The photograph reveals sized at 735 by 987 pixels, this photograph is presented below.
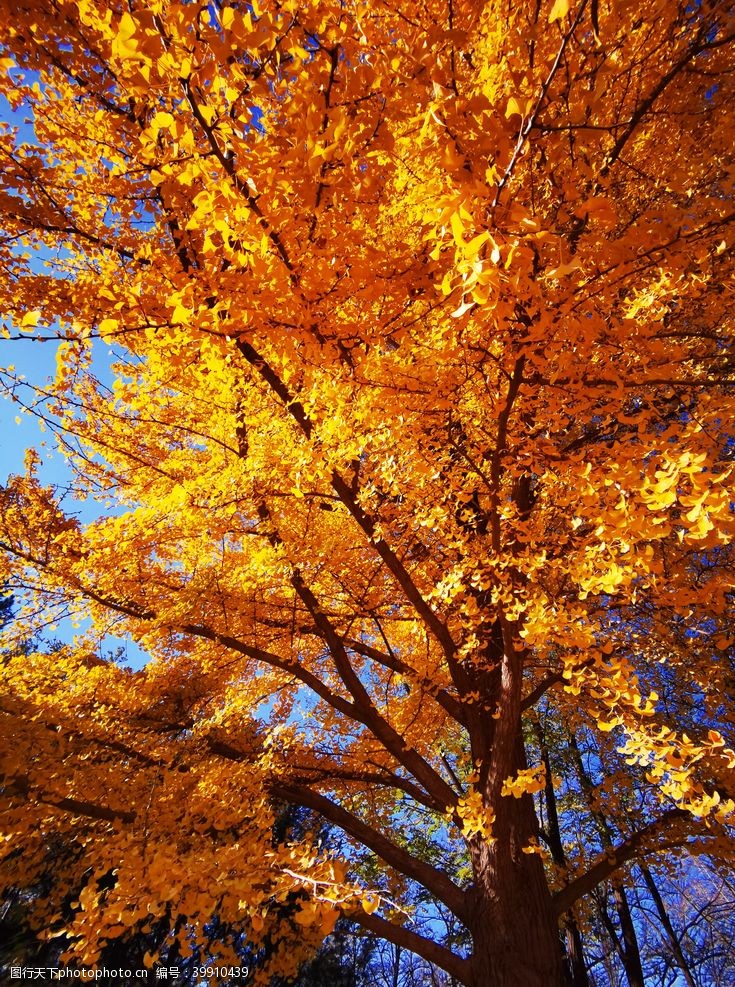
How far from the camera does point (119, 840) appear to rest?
→ 3.16 m

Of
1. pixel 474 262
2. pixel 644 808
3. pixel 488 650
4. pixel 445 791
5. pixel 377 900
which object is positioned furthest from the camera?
pixel 644 808

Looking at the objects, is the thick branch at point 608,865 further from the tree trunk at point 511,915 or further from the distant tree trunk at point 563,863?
the distant tree trunk at point 563,863

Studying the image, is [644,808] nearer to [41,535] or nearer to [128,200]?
[41,535]

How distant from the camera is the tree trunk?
3100 mm

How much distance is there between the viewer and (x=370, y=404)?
2.82 m

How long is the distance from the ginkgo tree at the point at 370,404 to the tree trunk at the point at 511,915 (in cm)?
2

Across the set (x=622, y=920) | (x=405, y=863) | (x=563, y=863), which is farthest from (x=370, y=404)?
(x=622, y=920)

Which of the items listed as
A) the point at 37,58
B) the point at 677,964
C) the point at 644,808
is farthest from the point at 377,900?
the point at 677,964

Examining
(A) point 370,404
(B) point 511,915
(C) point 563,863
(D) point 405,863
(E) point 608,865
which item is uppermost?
(A) point 370,404

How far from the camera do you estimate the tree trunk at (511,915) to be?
310 cm

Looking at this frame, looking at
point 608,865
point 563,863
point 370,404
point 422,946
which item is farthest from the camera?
point 563,863

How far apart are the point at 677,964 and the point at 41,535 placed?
556 inches

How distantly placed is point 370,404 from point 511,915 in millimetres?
3748

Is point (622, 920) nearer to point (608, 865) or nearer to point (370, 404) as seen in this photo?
point (608, 865)
